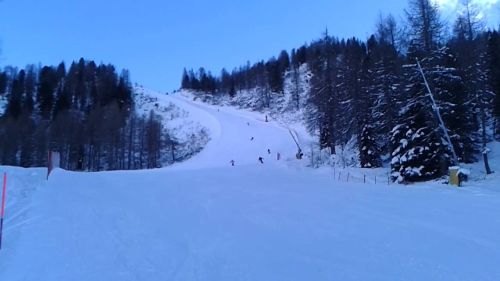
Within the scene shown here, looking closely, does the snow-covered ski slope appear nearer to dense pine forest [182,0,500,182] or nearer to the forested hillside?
dense pine forest [182,0,500,182]

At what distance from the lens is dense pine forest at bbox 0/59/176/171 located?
71.8 metres

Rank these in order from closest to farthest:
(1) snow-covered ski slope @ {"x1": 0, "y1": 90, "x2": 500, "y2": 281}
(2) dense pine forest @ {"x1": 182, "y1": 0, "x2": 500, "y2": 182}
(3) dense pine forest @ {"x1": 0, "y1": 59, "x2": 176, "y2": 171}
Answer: (1) snow-covered ski slope @ {"x1": 0, "y1": 90, "x2": 500, "y2": 281} < (2) dense pine forest @ {"x1": 182, "y1": 0, "x2": 500, "y2": 182} < (3) dense pine forest @ {"x1": 0, "y1": 59, "x2": 176, "y2": 171}

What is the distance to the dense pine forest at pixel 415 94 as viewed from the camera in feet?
85.8

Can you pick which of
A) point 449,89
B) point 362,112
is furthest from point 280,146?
point 449,89

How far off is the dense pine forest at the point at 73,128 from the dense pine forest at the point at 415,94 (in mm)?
44529

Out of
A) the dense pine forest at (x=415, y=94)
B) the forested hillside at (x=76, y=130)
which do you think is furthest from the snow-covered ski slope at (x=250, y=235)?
the forested hillside at (x=76, y=130)

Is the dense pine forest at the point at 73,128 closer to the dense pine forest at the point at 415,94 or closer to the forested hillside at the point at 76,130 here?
the forested hillside at the point at 76,130

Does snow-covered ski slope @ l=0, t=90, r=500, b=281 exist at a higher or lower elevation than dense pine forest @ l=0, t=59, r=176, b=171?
lower

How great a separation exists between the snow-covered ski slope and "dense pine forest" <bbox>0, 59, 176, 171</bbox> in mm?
59482

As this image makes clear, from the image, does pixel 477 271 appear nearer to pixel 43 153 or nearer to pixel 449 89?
pixel 449 89

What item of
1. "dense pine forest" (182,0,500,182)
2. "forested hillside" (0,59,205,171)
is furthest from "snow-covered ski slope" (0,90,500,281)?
"forested hillside" (0,59,205,171)

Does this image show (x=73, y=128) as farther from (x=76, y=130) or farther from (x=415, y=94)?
(x=415, y=94)

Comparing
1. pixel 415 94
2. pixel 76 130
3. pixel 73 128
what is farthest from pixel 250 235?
pixel 73 128

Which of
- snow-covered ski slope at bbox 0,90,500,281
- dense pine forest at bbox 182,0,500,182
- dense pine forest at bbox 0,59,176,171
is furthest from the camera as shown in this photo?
dense pine forest at bbox 0,59,176,171
